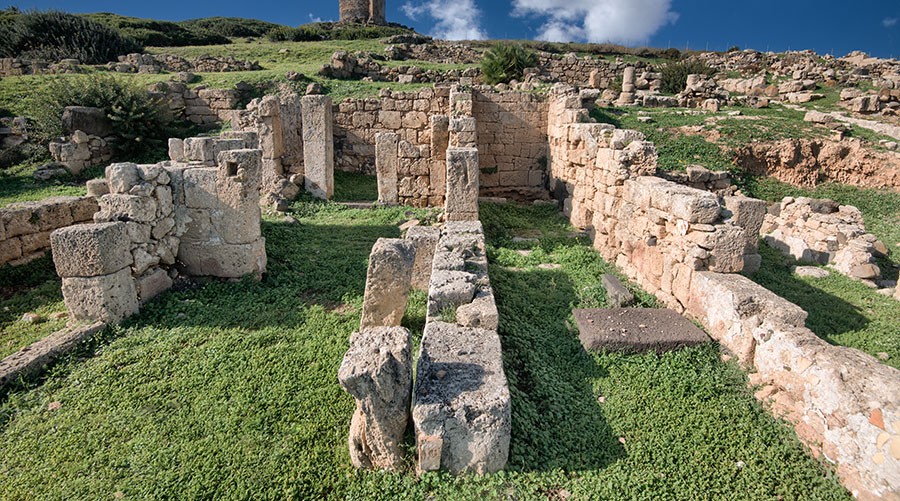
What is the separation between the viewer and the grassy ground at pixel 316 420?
3.70 meters

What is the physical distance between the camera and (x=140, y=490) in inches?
149

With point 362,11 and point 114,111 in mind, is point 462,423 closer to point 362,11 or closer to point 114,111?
point 114,111

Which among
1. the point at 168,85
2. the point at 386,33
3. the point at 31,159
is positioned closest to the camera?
the point at 31,159

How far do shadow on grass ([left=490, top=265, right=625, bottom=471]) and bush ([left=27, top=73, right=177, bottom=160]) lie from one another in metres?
14.3

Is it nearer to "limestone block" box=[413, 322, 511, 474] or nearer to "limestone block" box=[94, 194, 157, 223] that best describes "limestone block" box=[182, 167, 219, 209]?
"limestone block" box=[94, 194, 157, 223]

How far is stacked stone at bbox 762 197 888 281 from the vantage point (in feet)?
28.5

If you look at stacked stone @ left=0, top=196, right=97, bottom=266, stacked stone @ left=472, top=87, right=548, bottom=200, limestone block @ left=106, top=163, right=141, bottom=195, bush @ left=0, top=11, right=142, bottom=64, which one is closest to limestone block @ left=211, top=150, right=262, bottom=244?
limestone block @ left=106, top=163, right=141, bottom=195

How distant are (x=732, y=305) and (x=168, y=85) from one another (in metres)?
19.3

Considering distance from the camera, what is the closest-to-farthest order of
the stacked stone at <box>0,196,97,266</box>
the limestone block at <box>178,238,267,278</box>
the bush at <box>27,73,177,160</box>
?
the limestone block at <box>178,238,267,278</box> → the stacked stone at <box>0,196,97,266</box> → the bush at <box>27,73,177,160</box>

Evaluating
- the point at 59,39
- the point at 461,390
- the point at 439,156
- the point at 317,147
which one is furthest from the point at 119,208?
the point at 59,39

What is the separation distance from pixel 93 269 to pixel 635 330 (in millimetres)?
6800

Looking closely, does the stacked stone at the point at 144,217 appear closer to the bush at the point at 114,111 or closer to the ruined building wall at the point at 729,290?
the ruined building wall at the point at 729,290

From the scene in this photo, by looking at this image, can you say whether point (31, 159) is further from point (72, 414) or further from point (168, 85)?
point (72, 414)

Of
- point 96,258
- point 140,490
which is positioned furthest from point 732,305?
point 96,258
